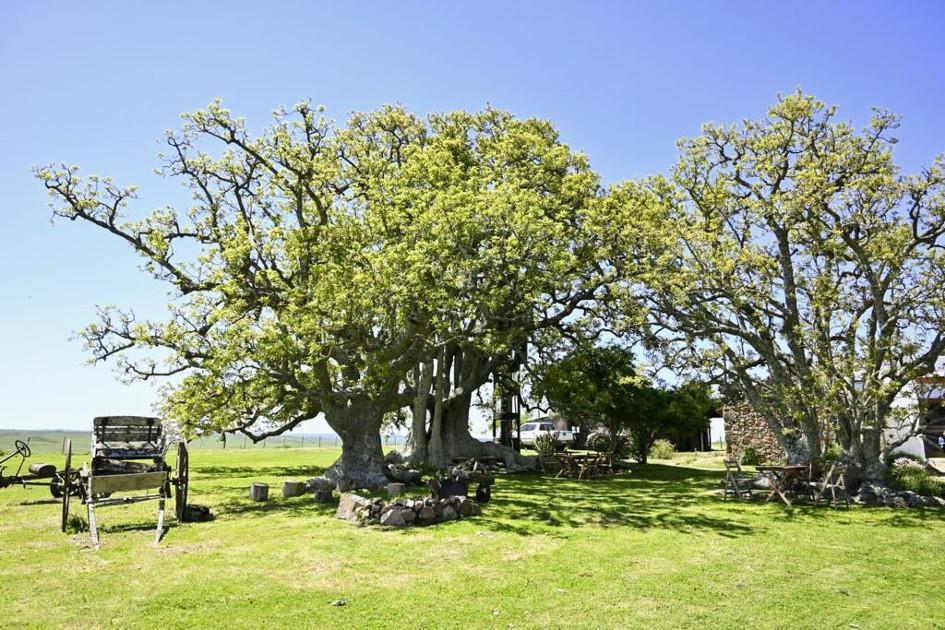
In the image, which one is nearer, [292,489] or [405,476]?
[292,489]

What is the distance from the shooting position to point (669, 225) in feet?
62.6

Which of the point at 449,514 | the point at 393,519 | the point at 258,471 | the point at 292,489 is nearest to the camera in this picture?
the point at 393,519

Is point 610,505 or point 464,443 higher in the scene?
point 464,443

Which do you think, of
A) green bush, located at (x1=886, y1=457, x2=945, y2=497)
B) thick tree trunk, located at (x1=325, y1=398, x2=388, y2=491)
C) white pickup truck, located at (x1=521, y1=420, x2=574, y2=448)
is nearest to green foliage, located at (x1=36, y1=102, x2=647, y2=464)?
thick tree trunk, located at (x1=325, y1=398, x2=388, y2=491)

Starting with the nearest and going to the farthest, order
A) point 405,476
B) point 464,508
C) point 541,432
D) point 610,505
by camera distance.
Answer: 1. point 464,508
2. point 610,505
3. point 405,476
4. point 541,432

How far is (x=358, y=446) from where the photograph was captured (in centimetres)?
1891

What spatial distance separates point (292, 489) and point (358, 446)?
2924 millimetres

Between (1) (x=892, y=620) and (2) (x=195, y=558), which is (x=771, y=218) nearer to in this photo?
(1) (x=892, y=620)

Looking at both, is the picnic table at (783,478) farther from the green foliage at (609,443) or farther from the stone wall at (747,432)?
the stone wall at (747,432)

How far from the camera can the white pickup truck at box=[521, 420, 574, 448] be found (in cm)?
4078

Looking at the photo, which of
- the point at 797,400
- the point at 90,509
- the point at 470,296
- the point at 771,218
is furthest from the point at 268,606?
the point at 771,218

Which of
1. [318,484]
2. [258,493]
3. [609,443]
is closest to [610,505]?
[318,484]

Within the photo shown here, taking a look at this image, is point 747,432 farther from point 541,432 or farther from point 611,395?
point 541,432

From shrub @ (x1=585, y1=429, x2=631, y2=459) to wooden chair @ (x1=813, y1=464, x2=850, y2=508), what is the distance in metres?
13.3
